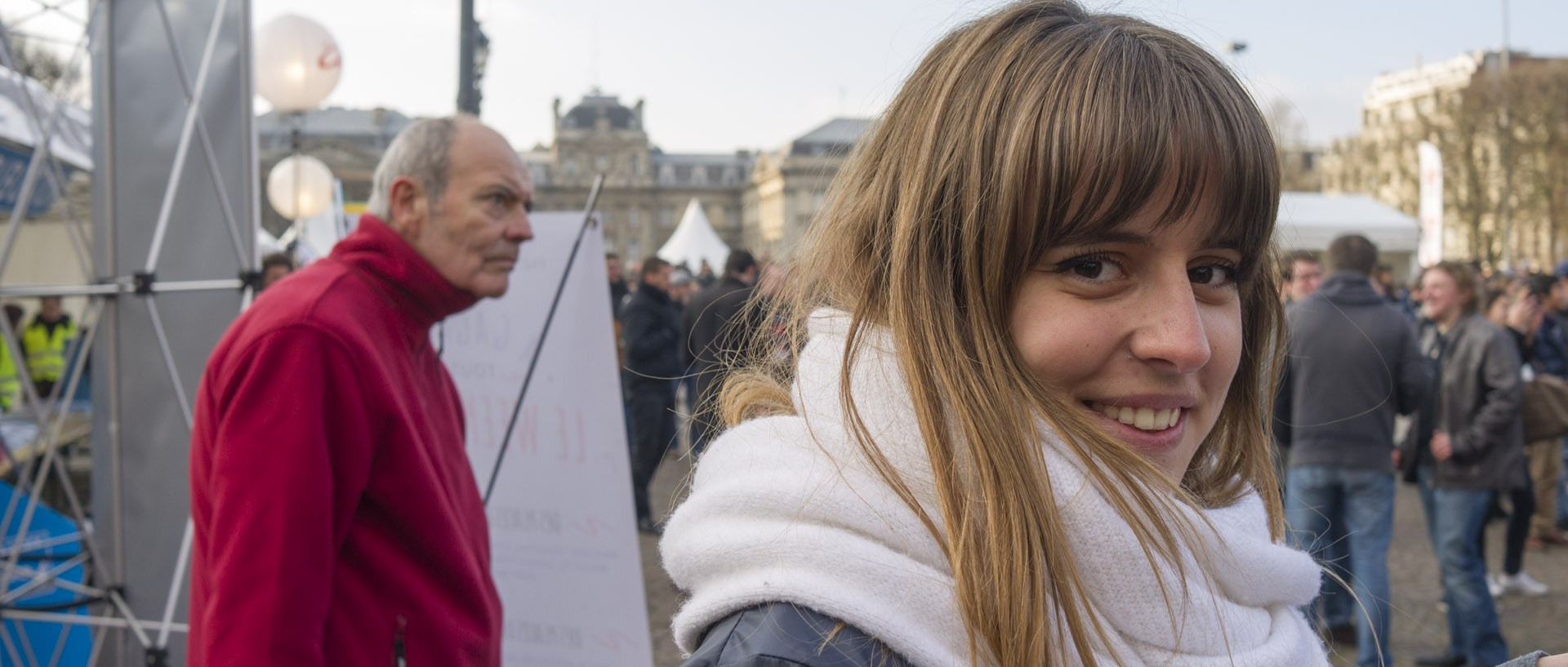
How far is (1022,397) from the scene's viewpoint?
0.92 meters

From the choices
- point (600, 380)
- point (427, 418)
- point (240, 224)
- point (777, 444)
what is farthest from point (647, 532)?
point (777, 444)

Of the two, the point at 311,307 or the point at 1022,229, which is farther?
the point at 311,307

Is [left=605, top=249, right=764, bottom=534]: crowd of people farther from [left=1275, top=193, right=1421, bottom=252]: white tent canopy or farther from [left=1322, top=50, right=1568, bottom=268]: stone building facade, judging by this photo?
[left=1322, top=50, right=1568, bottom=268]: stone building facade

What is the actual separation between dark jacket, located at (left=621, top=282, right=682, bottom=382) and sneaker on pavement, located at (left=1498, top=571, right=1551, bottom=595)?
539 cm

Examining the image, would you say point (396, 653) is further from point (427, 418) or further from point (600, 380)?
point (600, 380)

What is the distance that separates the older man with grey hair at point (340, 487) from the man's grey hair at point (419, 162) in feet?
0.30

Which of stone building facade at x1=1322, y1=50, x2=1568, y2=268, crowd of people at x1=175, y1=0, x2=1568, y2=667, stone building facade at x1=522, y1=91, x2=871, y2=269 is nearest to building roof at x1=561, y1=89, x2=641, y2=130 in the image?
stone building facade at x1=522, y1=91, x2=871, y2=269

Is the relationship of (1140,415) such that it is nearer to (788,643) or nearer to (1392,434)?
(788,643)

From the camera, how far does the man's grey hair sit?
2215 mm

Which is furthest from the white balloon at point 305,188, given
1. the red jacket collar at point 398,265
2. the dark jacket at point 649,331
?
the red jacket collar at point 398,265

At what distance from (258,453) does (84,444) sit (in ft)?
19.8

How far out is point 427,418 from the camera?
6.37 ft

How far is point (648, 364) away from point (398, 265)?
613 centimetres

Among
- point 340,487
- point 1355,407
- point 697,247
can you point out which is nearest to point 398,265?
point 340,487
